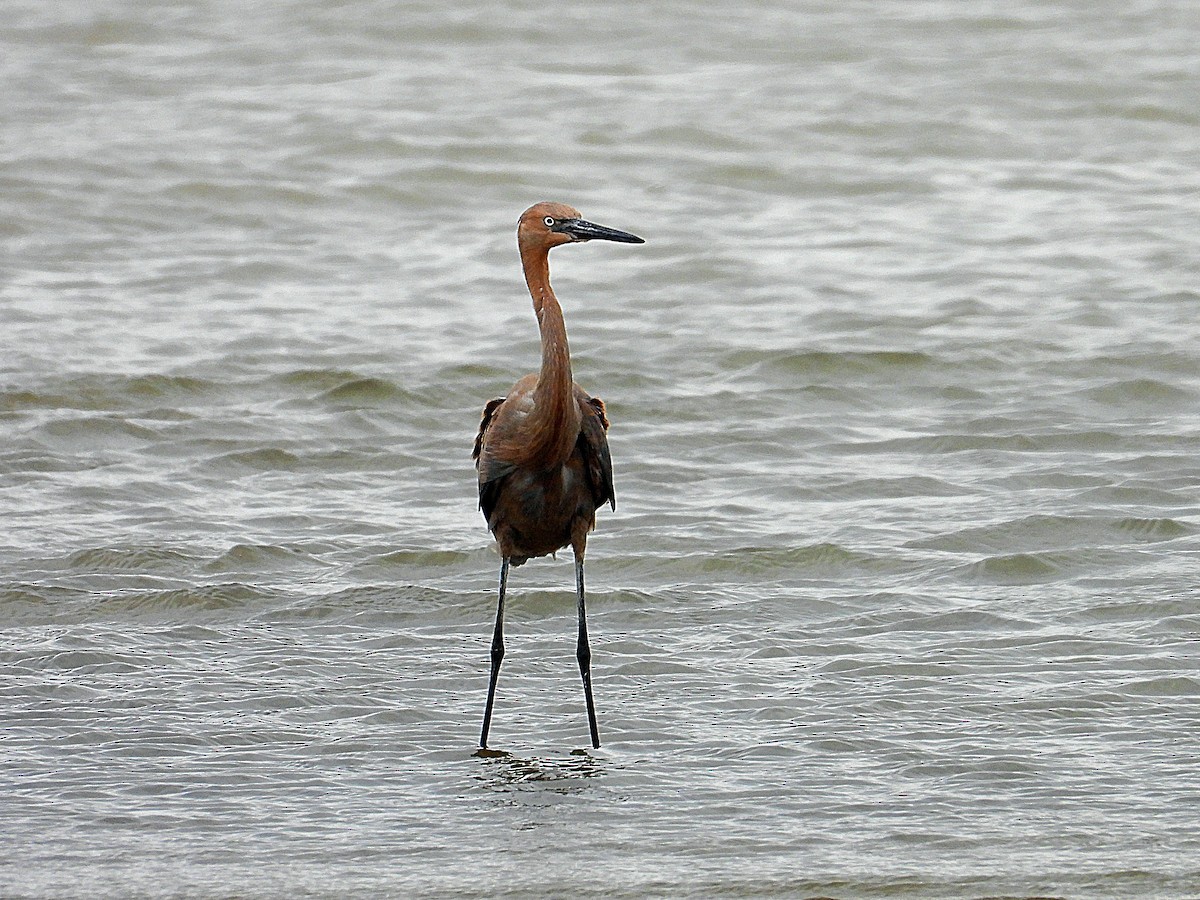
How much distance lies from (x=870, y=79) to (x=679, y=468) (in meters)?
9.60

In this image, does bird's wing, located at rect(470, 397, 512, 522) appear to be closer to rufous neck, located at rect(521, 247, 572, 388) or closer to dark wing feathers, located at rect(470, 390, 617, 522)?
dark wing feathers, located at rect(470, 390, 617, 522)

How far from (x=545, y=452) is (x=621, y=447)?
414 cm

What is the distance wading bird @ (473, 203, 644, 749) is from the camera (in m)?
6.86

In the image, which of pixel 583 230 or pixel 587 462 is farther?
pixel 587 462

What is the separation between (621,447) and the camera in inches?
439

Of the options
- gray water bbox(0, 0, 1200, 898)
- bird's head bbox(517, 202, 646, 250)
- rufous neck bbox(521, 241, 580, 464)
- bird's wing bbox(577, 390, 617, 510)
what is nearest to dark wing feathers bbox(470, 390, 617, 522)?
bird's wing bbox(577, 390, 617, 510)

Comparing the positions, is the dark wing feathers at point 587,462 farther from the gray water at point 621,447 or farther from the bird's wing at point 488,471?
the gray water at point 621,447

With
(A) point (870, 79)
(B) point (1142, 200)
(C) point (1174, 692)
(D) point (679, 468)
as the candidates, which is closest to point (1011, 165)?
(B) point (1142, 200)

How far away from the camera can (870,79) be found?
19.1 metres

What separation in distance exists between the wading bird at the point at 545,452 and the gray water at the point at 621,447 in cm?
62

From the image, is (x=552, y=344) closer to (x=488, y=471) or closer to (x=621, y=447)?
(x=488, y=471)

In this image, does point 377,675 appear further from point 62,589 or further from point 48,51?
point 48,51

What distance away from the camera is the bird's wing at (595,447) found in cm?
718

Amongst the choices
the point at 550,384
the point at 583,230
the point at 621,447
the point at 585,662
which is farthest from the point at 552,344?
the point at 621,447
